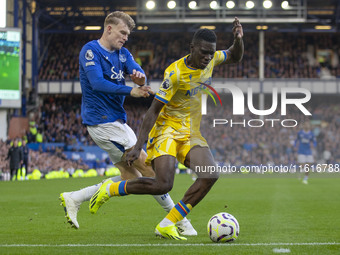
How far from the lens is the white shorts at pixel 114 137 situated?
6891 millimetres

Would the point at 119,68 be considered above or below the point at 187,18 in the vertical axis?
below

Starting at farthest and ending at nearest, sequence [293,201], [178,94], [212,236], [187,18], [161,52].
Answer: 1. [161,52]
2. [187,18]
3. [293,201]
4. [178,94]
5. [212,236]

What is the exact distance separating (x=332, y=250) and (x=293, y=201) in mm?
7443

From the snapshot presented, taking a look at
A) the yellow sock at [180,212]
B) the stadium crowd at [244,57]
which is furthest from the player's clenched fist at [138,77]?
the stadium crowd at [244,57]

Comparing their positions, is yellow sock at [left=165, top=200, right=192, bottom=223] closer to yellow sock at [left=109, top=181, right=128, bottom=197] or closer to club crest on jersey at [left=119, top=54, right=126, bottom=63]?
yellow sock at [left=109, top=181, right=128, bottom=197]

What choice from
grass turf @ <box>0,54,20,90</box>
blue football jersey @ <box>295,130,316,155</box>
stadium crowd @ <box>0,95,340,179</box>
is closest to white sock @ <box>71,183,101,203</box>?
stadium crowd @ <box>0,95,340,179</box>

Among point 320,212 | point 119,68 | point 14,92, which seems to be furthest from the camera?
point 14,92

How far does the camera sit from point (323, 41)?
139 feet

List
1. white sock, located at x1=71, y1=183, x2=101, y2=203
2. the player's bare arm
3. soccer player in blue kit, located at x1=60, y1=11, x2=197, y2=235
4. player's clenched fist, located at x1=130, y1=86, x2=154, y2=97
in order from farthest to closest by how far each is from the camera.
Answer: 1. white sock, located at x1=71, y1=183, x2=101, y2=203
2. soccer player in blue kit, located at x1=60, y1=11, x2=197, y2=235
3. the player's bare arm
4. player's clenched fist, located at x1=130, y1=86, x2=154, y2=97

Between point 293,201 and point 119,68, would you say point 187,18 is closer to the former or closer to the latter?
point 293,201

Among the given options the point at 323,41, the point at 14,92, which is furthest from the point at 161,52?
the point at 14,92

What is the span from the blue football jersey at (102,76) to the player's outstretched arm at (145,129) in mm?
544

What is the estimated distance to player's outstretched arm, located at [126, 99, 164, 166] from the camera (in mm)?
6238

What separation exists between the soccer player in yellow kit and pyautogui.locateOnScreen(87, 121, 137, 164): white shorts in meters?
0.29
